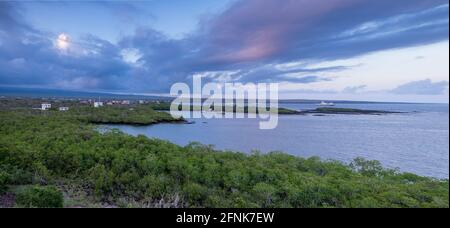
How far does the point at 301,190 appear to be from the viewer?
8289 mm

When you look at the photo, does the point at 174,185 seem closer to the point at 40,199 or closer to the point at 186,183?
the point at 186,183

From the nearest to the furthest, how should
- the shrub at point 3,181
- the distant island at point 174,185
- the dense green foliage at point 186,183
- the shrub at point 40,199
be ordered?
the shrub at point 40,199 → the shrub at point 3,181 → the distant island at point 174,185 → the dense green foliage at point 186,183

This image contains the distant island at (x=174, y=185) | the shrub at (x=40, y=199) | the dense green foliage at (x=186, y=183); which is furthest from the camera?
the dense green foliage at (x=186, y=183)

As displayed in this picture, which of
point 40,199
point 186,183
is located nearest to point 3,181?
point 40,199

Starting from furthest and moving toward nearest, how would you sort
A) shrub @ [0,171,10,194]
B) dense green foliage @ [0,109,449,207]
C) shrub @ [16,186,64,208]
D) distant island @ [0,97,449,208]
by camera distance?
dense green foliage @ [0,109,449,207] → distant island @ [0,97,449,208] → shrub @ [0,171,10,194] → shrub @ [16,186,64,208]

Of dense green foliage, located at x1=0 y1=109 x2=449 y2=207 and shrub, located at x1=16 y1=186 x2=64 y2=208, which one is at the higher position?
shrub, located at x1=16 y1=186 x2=64 y2=208

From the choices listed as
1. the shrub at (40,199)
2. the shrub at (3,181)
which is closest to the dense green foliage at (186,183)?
the shrub at (3,181)

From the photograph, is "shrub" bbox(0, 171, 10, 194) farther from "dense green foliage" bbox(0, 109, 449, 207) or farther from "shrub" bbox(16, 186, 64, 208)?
"shrub" bbox(16, 186, 64, 208)

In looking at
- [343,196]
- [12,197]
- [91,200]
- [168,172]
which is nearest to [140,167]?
[168,172]

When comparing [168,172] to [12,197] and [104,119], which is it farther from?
[104,119]

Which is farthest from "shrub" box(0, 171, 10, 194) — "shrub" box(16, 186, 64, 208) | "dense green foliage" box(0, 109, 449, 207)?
"shrub" box(16, 186, 64, 208)

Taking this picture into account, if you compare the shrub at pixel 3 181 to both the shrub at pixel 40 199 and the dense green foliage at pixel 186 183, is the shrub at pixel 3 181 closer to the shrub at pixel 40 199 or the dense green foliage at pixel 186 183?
the dense green foliage at pixel 186 183
